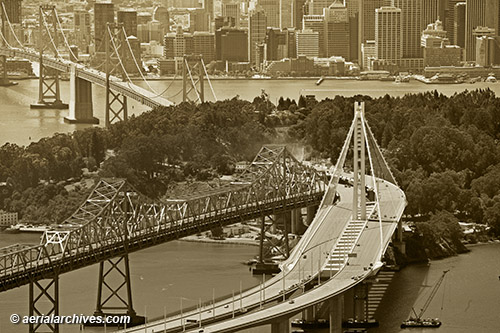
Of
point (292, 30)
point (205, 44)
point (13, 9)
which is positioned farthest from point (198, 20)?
point (13, 9)

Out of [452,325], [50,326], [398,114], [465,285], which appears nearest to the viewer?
[50,326]

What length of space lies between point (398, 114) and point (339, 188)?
9479 mm

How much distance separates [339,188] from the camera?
32.9 metres

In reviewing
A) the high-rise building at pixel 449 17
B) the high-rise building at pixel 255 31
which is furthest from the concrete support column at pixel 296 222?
the high-rise building at pixel 449 17

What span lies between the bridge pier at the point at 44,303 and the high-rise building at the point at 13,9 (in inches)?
1312

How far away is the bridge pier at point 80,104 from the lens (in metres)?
46.7

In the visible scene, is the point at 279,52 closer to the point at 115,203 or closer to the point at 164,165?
the point at 164,165

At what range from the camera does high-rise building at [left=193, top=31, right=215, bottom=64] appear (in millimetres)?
61469

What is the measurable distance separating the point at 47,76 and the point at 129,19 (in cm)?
784

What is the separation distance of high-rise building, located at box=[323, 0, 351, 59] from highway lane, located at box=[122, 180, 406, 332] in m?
33.8

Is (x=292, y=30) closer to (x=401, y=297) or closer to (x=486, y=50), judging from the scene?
(x=486, y=50)

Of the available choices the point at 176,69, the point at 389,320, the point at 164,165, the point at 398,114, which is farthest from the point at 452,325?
the point at 176,69

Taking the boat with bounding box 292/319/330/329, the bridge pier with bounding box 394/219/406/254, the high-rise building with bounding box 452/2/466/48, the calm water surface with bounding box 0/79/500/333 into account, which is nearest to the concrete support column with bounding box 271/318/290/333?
the calm water surface with bounding box 0/79/500/333

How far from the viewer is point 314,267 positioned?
25047 millimetres
